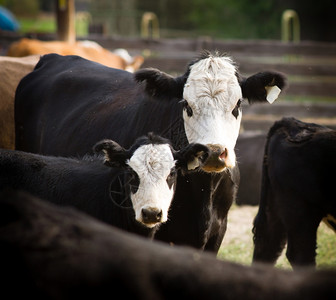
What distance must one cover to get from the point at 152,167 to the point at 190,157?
0.99ft

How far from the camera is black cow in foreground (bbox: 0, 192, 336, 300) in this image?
5.97 feet

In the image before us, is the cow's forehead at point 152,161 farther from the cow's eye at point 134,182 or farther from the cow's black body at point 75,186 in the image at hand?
the cow's black body at point 75,186

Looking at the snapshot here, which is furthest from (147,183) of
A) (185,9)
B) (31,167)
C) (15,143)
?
(185,9)

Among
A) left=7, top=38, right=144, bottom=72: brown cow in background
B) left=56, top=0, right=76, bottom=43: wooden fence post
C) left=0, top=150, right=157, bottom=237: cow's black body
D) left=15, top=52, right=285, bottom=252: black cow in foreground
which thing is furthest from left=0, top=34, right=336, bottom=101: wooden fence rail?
left=0, top=150, right=157, bottom=237: cow's black body

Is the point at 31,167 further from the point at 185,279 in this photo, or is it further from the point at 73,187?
the point at 185,279

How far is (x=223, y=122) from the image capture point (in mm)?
4246

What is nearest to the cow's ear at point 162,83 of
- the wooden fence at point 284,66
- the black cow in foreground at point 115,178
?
the black cow in foreground at point 115,178

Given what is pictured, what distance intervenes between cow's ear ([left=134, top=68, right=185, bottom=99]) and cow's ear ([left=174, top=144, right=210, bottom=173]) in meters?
0.65

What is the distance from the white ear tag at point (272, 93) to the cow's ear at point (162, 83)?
0.68m

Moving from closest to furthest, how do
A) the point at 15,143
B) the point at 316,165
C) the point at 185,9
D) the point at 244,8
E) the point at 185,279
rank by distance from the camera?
the point at 185,279
the point at 316,165
the point at 15,143
the point at 244,8
the point at 185,9

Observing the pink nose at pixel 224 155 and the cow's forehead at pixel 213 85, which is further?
the cow's forehead at pixel 213 85

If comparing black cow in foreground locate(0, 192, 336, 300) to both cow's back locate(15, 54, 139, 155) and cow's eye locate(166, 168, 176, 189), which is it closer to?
cow's eye locate(166, 168, 176, 189)

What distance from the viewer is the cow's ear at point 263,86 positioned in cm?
459

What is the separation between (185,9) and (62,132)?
25008 millimetres
